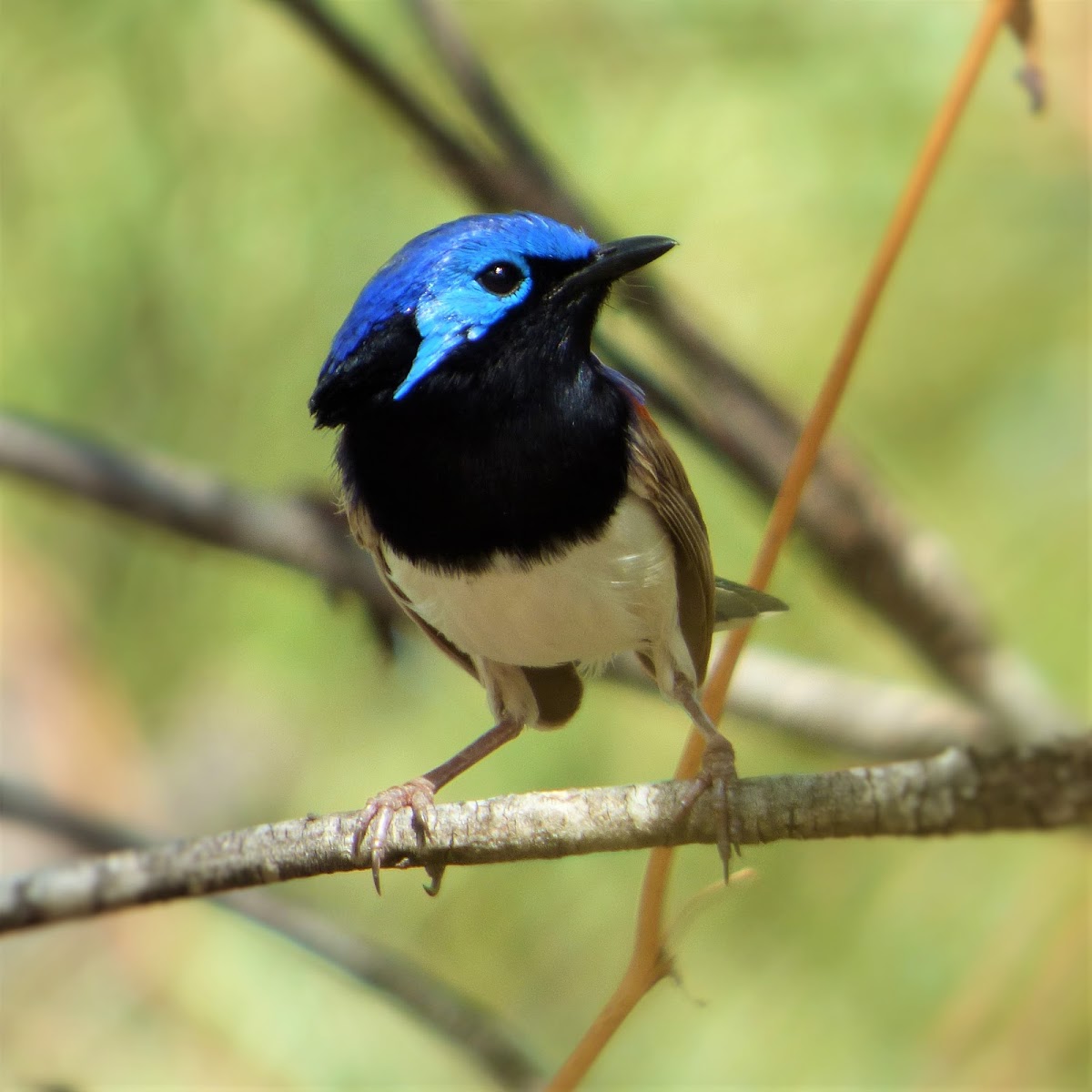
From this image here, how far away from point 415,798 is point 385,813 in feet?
0.32

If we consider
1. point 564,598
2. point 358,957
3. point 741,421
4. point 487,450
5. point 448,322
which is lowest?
point 358,957

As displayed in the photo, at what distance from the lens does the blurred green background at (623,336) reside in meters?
3.76

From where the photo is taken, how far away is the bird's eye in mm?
2613

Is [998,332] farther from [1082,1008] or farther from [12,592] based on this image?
[12,592]

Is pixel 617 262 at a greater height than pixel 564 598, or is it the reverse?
pixel 617 262

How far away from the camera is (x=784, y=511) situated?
2.17 m

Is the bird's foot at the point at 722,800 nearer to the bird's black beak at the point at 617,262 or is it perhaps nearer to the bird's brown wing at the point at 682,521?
the bird's brown wing at the point at 682,521

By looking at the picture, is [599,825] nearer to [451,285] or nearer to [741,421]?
[451,285]

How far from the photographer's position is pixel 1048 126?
13.2ft

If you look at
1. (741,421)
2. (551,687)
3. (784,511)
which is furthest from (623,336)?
(784,511)

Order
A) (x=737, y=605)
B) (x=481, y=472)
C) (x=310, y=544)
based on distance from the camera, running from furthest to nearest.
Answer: (x=310, y=544)
(x=737, y=605)
(x=481, y=472)

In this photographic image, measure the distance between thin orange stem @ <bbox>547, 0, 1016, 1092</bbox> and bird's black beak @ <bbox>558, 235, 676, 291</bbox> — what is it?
0.44m

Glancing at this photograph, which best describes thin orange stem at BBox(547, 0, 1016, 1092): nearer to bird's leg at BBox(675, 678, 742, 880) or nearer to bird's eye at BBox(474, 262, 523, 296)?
bird's leg at BBox(675, 678, 742, 880)

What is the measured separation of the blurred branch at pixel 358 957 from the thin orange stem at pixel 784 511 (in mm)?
1136
